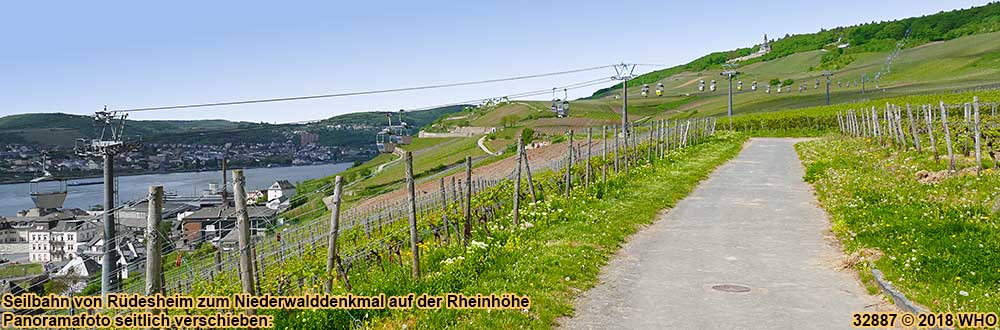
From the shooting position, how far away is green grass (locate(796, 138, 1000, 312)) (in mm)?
8227

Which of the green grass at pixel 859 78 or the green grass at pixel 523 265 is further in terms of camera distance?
the green grass at pixel 859 78

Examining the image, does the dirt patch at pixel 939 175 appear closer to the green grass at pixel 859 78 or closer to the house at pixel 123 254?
the house at pixel 123 254

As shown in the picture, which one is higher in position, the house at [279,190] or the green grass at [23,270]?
the house at [279,190]

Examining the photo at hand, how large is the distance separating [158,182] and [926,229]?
115 meters

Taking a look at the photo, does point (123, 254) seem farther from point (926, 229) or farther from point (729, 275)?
point (926, 229)

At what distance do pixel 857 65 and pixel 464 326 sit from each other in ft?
589

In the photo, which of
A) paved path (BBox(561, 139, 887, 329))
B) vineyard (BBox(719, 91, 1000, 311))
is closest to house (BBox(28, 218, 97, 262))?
vineyard (BBox(719, 91, 1000, 311))

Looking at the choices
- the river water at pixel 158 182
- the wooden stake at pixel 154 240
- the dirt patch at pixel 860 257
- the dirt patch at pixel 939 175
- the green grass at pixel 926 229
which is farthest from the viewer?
the river water at pixel 158 182

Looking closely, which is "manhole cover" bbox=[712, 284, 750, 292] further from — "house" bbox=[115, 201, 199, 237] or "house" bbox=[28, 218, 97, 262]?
"house" bbox=[28, 218, 97, 262]

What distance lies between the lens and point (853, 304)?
8.43 metres

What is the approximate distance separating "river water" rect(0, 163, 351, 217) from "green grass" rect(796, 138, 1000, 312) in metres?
82.1

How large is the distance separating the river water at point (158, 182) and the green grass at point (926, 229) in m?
82.1

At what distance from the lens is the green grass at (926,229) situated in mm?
8227

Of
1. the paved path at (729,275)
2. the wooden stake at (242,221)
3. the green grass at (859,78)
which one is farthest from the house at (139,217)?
the green grass at (859,78)
